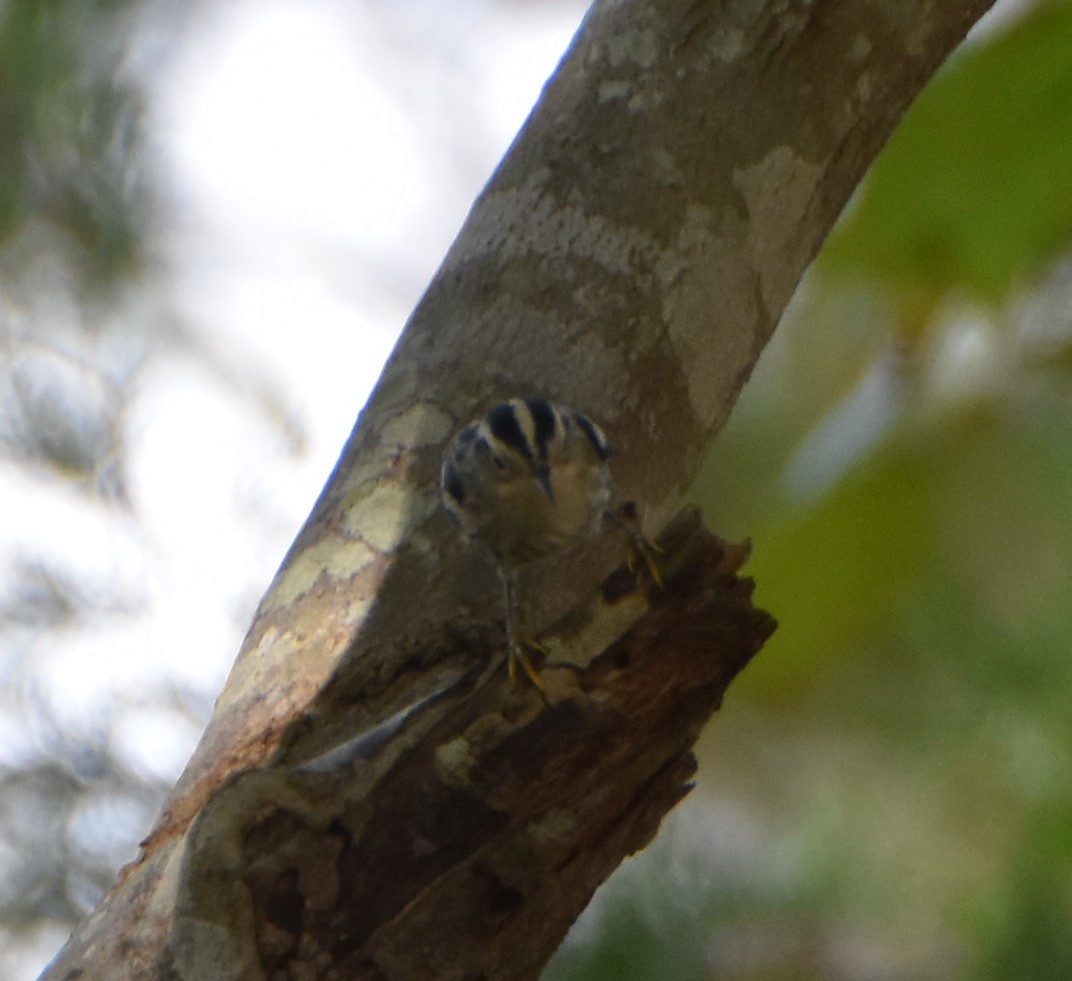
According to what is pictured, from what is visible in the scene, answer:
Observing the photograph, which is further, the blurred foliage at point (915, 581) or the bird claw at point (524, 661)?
the blurred foliage at point (915, 581)

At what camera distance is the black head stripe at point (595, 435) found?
81.7 inches

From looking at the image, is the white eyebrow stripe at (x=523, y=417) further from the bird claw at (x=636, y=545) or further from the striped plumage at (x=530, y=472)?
the bird claw at (x=636, y=545)

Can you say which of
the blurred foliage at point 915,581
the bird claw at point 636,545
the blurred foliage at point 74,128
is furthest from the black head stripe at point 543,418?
the blurred foliage at point 74,128

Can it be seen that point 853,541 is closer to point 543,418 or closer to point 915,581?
point 915,581

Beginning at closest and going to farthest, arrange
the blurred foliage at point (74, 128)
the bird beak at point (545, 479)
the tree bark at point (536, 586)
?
the tree bark at point (536, 586) < the bird beak at point (545, 479) < the blurred foliage at point (74, 128)

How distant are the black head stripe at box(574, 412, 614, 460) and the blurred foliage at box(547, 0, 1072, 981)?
122 cm

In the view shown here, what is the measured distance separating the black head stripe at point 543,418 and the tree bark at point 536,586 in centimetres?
4

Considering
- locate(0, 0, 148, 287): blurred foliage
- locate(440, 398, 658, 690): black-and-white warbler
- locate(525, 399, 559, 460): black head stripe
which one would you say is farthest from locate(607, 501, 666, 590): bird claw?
locate(0, 0, 148, 287): blurred foliage

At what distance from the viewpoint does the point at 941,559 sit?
430cm

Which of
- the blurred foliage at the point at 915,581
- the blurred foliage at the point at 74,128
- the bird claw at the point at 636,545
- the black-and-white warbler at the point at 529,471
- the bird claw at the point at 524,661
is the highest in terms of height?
the blurred foliage at the point at 74,128

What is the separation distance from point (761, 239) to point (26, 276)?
3.06 m

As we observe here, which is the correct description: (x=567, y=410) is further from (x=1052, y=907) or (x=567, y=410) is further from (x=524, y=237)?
(x=1052, y=907)

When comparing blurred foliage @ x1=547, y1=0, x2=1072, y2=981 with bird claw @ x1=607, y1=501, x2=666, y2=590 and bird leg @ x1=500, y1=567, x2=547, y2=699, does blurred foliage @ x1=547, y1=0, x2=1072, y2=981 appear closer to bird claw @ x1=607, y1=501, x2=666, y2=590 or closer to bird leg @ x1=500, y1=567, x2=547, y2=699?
bird claw @ x1=607, y1=501, x2=666, y2=590

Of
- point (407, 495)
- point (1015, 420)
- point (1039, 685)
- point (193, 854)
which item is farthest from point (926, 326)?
point (193, 854)
